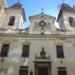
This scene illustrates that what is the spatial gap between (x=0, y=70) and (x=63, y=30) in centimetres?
848

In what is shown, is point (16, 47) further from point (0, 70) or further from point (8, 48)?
point (0, 70)

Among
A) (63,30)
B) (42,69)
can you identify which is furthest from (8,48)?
(63,30)

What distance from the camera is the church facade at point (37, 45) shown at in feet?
50.8

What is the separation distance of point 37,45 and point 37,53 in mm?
1036

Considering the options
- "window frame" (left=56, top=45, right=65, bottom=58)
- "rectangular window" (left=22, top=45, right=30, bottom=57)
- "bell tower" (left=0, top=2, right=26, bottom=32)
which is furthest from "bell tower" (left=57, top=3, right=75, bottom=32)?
"bell tower" (left=0, top=2, right=26, bottom=32)

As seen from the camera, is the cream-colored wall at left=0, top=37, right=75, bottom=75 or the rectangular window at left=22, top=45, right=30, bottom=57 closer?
the cream-colored wall at left=0, top=37, right=75, bottom=75

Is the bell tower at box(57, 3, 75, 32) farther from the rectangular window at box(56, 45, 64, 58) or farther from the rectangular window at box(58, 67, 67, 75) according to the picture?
the rectangular window at box(58, 67, 67, 75)

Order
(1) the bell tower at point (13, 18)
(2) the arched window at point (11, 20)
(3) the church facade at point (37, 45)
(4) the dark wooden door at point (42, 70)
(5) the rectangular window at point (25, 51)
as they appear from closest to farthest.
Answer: (4) the dark wooden door at point (42, 70) → (3) the church facade at point (37, 45) → (5) the rectangular window at point (25, 51) → (1) the bell tower at point (13, 18) → (2) the arched window at point (11, 20)

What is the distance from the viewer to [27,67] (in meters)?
15.5

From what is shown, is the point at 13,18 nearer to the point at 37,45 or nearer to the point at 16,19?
the point at 16,19

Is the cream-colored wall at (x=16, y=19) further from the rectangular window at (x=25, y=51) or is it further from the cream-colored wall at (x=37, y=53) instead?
the rectangular window at (x=25, y=51)

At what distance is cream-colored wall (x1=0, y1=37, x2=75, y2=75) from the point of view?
15.6m

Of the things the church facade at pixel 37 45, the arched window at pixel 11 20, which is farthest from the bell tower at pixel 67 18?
the arched window at pixel 11 20

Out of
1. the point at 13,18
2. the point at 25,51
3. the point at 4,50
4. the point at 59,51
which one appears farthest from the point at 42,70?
the point at 13,18
